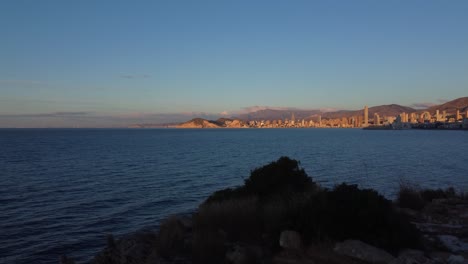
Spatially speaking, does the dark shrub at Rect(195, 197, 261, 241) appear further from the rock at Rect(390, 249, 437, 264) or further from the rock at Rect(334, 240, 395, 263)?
the rock at Rect(390, 249, 437, 264)

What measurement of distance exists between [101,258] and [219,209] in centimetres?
363

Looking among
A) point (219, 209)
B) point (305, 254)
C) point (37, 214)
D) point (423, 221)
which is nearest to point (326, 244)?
point (305, 254)

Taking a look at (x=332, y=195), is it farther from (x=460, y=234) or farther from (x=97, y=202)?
(x=97, y=202)

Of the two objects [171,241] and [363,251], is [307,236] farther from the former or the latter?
[171,241]

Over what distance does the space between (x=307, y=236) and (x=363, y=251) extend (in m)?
1.48

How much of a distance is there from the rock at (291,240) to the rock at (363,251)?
0.94 m

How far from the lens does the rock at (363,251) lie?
26.6 ft

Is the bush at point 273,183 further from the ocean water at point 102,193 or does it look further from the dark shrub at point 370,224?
the ocean water at point 102,193

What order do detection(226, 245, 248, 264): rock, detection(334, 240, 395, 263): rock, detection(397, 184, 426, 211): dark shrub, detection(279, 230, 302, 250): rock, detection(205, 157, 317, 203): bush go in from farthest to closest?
detection(397, 184, 426, 211): dark shrub, detection(205, 157, 317, 203): bush, detection(279, 230, 302, 250): rock, detection(226, 245, 248, 264): rock, detection(334, 240, 395, 263): rock

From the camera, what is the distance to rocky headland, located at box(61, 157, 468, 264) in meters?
8.73

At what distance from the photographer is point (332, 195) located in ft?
33.3

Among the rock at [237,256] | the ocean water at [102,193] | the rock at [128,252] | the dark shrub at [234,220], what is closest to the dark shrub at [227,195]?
the dark shrub at [234,220]

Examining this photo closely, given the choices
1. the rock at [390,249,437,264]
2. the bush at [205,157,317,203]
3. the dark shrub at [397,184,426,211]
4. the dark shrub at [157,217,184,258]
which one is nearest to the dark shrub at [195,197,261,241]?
the dark shrub at [157,217,184,258]

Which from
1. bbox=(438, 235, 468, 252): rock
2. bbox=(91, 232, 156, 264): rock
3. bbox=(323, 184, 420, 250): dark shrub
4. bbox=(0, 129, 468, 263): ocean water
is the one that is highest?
bbox=(323, 184, 420, 250): dark shrub
